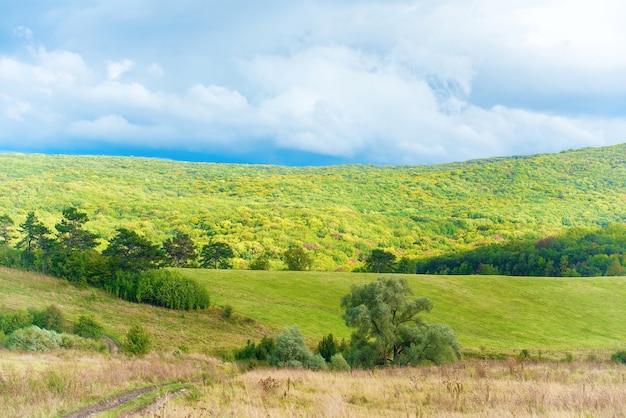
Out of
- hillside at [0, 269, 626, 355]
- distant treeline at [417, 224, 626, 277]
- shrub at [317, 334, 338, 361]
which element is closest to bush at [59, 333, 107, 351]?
hillside at [0, 269, 626, 355]

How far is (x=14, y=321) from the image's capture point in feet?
128

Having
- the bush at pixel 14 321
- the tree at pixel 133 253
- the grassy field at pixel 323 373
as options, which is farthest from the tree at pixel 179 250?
the bush at pixel 14 321

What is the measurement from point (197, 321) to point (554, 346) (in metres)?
44.8

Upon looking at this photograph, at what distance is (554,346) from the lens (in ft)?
190

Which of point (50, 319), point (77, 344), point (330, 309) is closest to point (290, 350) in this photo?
point (77, 344)

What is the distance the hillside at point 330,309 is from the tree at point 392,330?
14.3 m

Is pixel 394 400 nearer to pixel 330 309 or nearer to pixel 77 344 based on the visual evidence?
pixel 77 344

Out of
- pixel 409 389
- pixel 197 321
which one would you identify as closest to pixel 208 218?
pixel 197 321

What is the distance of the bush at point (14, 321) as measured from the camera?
38531 millimetres

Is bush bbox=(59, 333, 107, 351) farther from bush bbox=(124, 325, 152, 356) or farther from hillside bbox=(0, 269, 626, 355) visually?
hillside bbox=(0, 269, 626, 355)

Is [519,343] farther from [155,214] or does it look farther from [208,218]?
[155,214]

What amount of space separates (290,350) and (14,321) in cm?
2431

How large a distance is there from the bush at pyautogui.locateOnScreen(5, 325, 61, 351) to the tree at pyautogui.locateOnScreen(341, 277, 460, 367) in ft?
67.9

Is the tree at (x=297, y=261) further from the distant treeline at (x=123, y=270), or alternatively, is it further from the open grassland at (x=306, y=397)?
the open grassland at (x=306, y=397)
